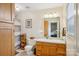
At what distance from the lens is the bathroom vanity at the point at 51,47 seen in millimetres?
2104

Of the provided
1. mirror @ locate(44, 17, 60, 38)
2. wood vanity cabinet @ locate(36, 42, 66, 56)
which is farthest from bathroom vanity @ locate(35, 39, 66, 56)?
mirror @ locate(44, 17, 60, 38)

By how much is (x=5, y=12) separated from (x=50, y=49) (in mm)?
1316

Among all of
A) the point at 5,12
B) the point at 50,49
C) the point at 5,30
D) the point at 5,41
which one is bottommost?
the point at 50,49

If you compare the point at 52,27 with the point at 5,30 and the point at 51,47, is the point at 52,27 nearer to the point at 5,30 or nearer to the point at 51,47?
the point at 51,47

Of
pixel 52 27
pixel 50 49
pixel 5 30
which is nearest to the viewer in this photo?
pixel 5 30

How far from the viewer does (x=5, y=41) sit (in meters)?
1.21

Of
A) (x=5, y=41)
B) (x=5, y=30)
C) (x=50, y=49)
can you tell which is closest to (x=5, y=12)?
(x=5, y=30)

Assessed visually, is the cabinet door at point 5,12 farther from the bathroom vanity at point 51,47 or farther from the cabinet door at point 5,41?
the bathroom vanity at point 51,47

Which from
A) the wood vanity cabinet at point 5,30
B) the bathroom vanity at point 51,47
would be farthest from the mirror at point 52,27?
the wood vanity cabinet at point 5,30

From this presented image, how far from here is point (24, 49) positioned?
2037mm

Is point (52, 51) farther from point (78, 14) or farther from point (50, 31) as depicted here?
point (78, 14)

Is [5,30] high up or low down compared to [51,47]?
up

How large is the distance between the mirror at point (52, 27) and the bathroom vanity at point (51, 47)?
19 cm

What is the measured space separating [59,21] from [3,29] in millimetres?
1086
